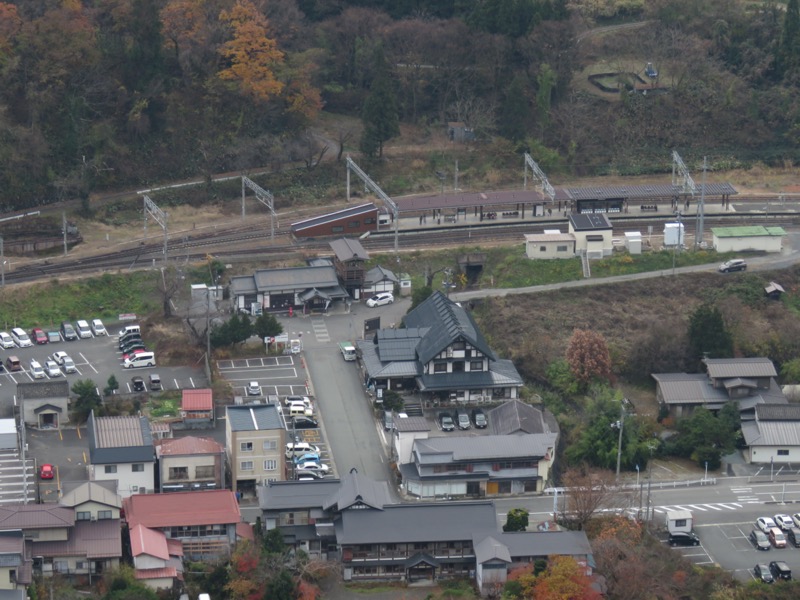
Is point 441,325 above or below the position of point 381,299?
above

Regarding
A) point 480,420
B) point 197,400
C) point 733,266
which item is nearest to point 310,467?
point 197,400

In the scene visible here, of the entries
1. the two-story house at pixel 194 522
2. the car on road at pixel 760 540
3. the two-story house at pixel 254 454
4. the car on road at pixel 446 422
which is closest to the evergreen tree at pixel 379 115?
the car on road at pixel 446 422

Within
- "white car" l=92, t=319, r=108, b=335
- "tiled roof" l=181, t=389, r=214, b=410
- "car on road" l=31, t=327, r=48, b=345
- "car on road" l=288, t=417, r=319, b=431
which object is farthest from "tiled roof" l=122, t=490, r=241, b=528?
"white car" l=92, t=319, r=108, b=335

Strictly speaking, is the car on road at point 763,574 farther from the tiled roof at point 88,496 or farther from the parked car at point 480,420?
the tiled roof at point 88,496

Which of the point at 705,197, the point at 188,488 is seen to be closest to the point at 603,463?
the point at 188,488

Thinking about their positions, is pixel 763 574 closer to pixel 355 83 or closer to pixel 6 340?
pixel 6 340

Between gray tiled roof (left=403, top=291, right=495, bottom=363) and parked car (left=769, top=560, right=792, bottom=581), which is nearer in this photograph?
parked car (left=769, top=560, right=792, bottom=581)

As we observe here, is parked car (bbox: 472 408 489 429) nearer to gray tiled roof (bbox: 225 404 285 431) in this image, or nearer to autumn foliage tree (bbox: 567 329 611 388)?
autumn foliage tree (bbox: 567 329 611 388)
